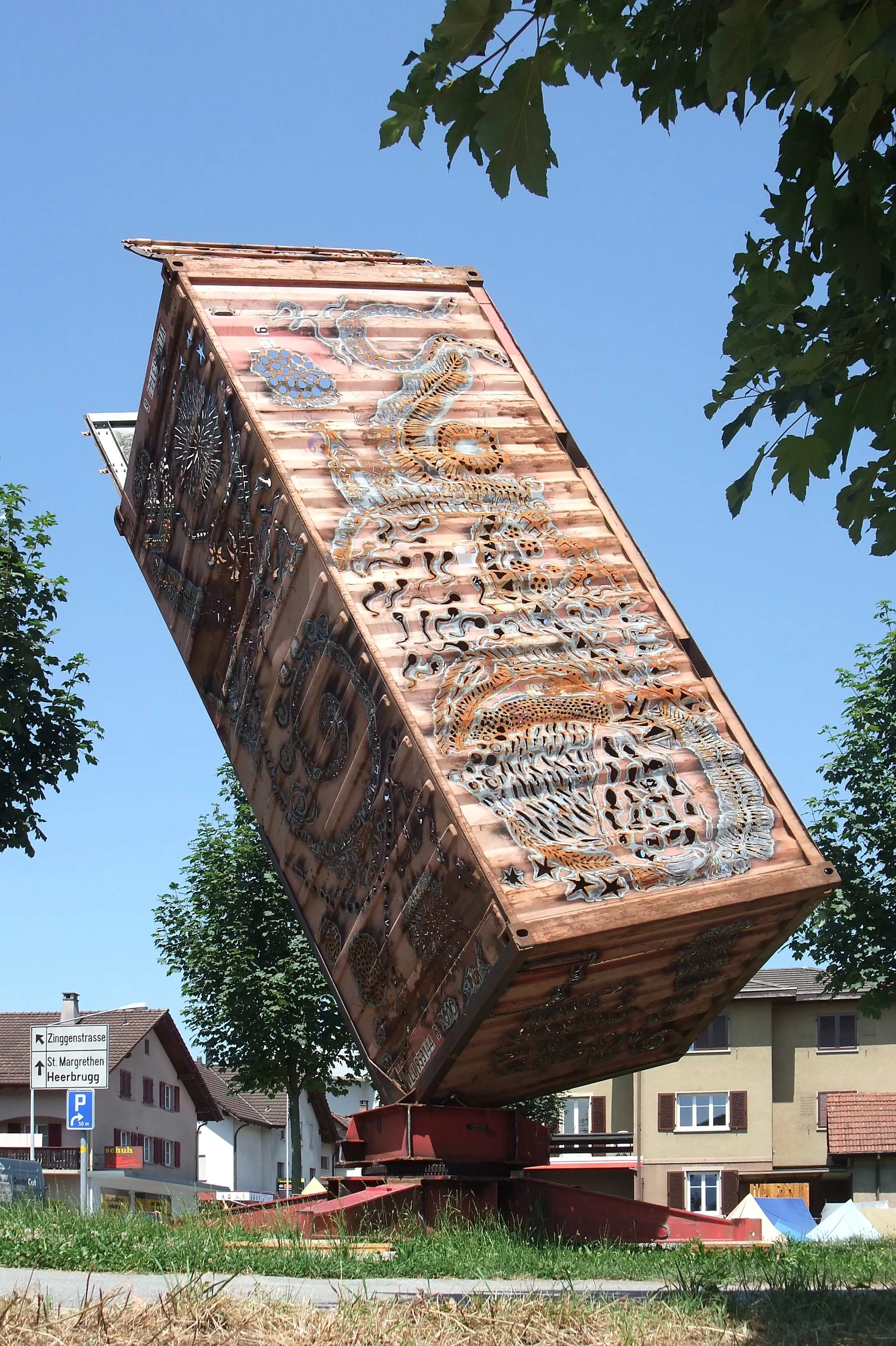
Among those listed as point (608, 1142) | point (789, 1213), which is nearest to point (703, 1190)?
point (608, 1142)

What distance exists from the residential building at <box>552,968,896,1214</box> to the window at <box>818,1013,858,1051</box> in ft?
0.07

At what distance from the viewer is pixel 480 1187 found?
32.1 ft

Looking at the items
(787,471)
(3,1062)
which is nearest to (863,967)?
(787,471)

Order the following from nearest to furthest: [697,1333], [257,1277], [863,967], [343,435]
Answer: [697,1333]
[257,1277]
[343,435]
[863,967]

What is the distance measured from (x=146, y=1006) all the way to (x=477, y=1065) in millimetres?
33498

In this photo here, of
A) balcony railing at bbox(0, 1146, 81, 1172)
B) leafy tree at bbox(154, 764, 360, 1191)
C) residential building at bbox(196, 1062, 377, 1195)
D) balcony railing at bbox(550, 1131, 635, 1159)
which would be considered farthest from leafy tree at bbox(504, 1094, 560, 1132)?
residential building at bbox(196, 1062, 377, 1195)

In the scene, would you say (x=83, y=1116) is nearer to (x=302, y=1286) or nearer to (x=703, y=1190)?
(x=302, y=1286)

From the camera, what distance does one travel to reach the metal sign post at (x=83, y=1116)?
10.4m

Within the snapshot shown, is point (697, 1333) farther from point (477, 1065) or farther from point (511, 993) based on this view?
point (477, 1065)

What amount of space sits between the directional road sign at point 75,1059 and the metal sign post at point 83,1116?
83mm

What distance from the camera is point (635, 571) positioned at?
9891mm

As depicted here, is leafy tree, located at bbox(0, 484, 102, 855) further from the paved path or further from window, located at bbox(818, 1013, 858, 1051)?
window, located at bbox(818, 1013, 858, 1051)

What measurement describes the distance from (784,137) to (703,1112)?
106 ft

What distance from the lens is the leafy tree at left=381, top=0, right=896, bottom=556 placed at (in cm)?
375
